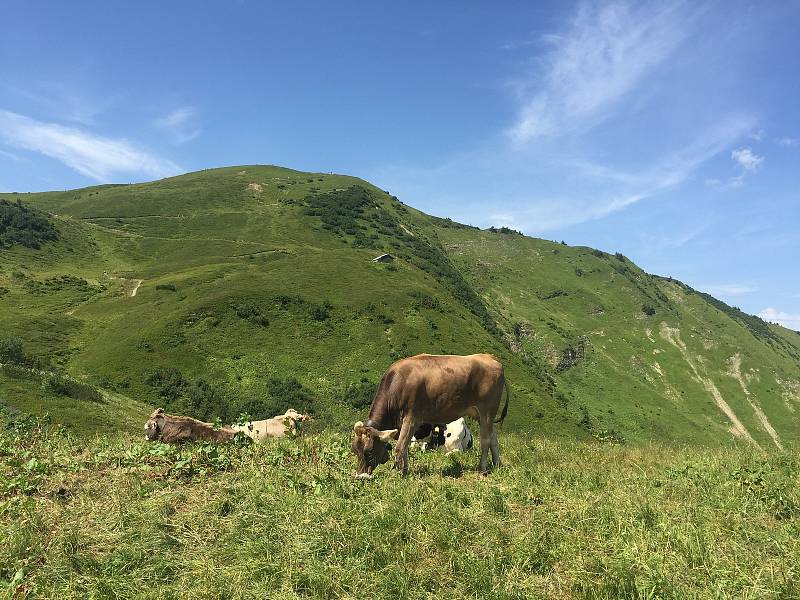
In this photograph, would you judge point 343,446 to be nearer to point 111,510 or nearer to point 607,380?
point 111,510

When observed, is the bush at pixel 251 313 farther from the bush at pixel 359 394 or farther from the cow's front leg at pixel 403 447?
the cow's front leg at pixel 403 447

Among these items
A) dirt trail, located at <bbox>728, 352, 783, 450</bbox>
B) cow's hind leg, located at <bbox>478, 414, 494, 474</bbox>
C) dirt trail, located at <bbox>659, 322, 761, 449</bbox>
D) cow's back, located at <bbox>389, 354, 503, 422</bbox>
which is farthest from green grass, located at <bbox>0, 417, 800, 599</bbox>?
dirt trail, located at <bbox>728, 352, 783, 450</bbox>

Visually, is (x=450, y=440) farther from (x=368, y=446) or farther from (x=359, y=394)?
(x=359, y=394)

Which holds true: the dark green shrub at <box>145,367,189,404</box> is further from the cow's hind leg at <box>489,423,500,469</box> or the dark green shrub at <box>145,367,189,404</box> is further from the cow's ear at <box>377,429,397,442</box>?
the cow's hind leg at <box>489,423,500,469</box>

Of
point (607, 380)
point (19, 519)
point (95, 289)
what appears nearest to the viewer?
point (19, 519)

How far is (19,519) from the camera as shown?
7.46m

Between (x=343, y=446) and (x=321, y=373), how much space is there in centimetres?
5110

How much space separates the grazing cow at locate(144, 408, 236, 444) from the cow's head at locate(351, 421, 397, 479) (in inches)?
268

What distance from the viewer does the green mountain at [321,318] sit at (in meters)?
55.3

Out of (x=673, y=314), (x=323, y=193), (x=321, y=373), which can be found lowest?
(x=321, y=373)

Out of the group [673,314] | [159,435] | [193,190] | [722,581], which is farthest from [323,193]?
[722,581]

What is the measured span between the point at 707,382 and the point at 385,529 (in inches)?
5925

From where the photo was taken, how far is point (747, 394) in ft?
414

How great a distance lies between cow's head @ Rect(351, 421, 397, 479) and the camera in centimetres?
987
